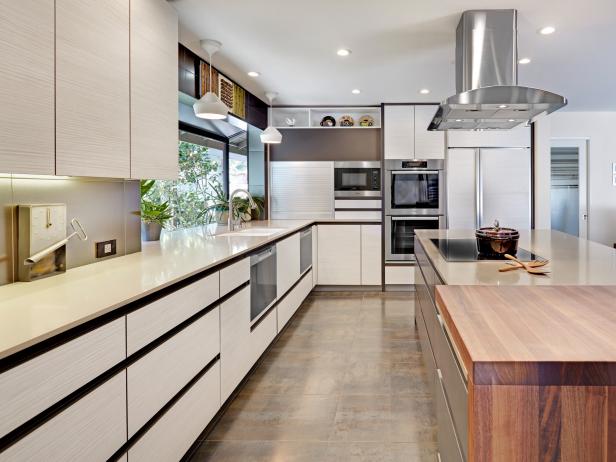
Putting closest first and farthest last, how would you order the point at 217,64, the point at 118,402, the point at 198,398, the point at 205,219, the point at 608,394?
the point at 608,394 < the point at 118,402 < the point at 198,398 < the point at 217,64 < the point at 205,219

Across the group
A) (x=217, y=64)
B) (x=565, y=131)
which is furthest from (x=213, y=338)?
(x=565, y=131)

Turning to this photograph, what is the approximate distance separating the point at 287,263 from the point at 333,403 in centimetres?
158

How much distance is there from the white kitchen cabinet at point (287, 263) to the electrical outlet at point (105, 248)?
142 centimetres

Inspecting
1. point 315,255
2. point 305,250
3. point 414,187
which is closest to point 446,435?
point 305,250

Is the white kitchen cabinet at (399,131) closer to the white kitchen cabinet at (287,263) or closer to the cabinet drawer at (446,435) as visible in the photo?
the white kitchen cabinet at (287,263)

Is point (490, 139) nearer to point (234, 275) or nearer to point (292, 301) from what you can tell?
point (292, 301)

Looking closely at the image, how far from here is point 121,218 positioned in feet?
8.37

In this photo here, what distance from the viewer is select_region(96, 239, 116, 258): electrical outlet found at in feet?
7.69

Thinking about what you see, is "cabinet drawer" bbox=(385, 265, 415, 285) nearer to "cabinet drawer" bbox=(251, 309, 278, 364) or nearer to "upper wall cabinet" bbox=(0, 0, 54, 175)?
"cabinet drawer" bbox=(251, 309, 278, 364)

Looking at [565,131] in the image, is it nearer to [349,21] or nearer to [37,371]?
[349,21]

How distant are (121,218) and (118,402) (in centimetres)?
136

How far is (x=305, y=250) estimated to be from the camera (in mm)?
5000

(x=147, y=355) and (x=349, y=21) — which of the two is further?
(x=349, y=21)

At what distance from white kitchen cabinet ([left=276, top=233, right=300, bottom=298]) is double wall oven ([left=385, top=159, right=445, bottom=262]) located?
1661mm
